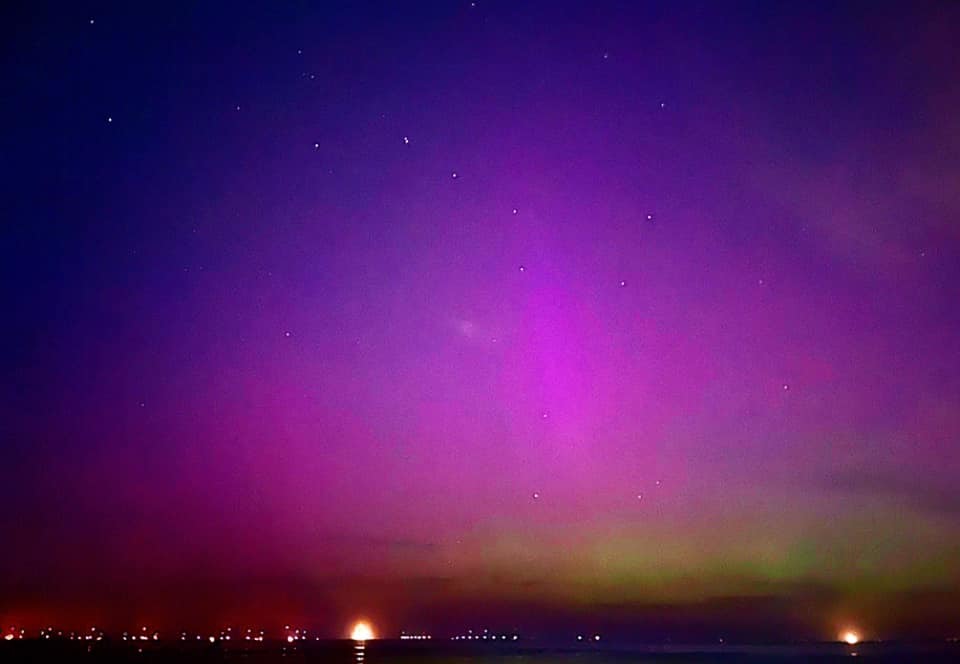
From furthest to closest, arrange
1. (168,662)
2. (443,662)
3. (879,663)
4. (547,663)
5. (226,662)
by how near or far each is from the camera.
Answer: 1. (879,663)
2. (547,663)
3. (443,662)
4. (226,662)
5. (168,662)

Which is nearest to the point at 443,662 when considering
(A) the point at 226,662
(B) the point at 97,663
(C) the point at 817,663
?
(A) the point at 226,662

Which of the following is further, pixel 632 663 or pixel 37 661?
pixel 632 663

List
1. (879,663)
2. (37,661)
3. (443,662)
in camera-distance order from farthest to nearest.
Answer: (879,663) → (443,662) → (37,661)

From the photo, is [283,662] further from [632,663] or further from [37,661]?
[632,663]

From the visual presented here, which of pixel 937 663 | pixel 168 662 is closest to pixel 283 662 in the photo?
pixel 168 662

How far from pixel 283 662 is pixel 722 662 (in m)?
51.6

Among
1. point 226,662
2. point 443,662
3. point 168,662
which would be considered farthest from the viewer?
point 443,662

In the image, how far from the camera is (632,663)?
317ft

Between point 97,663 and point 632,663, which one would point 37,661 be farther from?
point 632,663

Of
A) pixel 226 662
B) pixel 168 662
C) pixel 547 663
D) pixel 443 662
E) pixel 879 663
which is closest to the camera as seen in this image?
pixel 168 662

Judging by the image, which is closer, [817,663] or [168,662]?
[168,662]

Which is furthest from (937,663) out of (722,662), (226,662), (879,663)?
(226,662)

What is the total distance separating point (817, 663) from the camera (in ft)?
343

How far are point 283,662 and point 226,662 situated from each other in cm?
538
